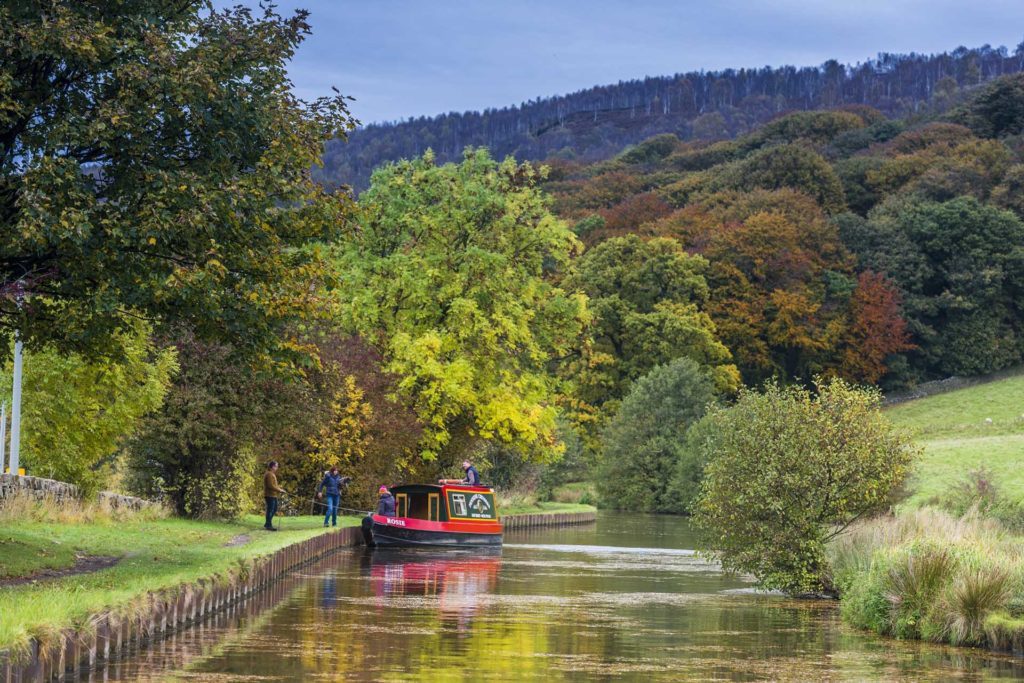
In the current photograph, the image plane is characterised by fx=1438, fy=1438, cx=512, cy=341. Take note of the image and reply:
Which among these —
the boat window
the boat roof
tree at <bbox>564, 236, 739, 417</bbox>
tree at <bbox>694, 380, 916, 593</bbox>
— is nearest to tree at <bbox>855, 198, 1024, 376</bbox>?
tree at <bbox>564, 236, 739, 417</bbox>

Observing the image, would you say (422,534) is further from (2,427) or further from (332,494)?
(2,427)

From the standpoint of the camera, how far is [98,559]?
80.0 feet

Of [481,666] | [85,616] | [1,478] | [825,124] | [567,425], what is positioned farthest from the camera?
[825,124]

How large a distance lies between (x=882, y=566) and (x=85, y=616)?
13773 mm

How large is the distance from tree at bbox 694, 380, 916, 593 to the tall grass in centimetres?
290

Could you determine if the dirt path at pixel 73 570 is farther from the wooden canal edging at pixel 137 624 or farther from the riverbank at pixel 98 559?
the wooden canal edging at pixel 137 624

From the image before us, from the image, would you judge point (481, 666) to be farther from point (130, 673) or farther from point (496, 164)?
point (496, 164)

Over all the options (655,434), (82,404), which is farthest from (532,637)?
(655,434)

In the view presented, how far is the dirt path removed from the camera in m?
20.1

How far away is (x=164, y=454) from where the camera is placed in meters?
38.7

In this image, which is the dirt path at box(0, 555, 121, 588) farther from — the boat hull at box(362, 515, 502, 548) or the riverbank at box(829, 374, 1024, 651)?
the boat hull at box(362, 515, 502, 548)

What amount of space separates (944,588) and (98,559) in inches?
552

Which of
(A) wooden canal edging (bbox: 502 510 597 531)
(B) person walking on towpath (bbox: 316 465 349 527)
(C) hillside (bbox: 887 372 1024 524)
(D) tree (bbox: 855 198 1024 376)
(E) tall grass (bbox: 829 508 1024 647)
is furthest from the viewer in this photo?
(D) tree (bbox: 855 198 1024 376)

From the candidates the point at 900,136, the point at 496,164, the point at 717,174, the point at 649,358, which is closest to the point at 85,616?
the point at 496,164
